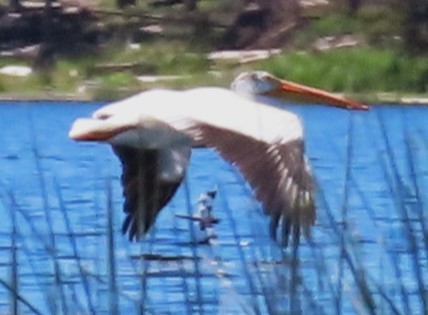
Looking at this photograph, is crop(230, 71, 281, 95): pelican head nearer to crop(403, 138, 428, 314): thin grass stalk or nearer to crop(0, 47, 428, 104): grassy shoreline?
crop(403, 138, 428, 314): thin grass stalk

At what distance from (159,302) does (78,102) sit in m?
19.9

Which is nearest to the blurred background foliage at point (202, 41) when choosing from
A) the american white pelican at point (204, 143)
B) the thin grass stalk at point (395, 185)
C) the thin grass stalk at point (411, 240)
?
the american white pelican at point (204, 143)

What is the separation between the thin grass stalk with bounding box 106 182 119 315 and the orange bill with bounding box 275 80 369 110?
2714mm

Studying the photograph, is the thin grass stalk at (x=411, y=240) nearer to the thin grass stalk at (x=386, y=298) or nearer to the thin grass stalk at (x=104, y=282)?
the thin grass stalk at (x=386, y=298)

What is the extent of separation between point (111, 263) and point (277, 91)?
3.36 metres

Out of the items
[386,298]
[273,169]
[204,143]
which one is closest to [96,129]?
[204,143]

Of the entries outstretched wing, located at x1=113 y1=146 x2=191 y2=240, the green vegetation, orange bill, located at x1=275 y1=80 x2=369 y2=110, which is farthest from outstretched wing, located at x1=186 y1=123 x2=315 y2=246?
the green vegetation

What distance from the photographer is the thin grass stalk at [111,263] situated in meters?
4.48

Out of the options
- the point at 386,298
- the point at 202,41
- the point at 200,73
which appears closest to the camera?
the point at 386,298

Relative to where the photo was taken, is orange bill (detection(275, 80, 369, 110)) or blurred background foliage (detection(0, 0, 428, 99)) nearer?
orange bill (detection(275, 80, 369, 110))

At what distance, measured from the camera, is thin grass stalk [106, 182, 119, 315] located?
448 centimetres

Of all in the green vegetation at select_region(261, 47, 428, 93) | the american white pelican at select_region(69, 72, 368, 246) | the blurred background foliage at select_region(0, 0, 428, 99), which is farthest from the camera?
the blurred background foliage at select_region(0, 0, 428, 99)

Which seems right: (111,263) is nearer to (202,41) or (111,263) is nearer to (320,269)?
(320,269)

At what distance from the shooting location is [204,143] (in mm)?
6113
